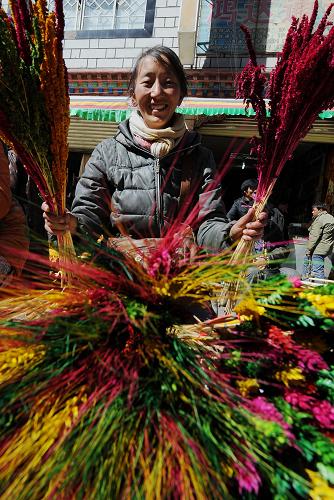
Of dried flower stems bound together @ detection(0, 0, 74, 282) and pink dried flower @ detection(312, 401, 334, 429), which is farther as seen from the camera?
dried flower stems bound together @ detection(0, 0, 74, 282)

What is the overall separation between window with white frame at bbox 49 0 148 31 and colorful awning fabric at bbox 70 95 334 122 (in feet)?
8.64

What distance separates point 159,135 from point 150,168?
13 centimetres

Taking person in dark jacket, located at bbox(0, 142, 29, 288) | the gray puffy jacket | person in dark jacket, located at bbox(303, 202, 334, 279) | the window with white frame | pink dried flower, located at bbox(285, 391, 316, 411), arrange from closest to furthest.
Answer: pink dried flower, located at bbox(285, 391, 316, 411) → the gray puffy jacket → person in dark jacket, located at bbox(0, 142, 29, 288) → person in dark jacket, located at bbox(303, 202, 334, 279) → the window with white frame

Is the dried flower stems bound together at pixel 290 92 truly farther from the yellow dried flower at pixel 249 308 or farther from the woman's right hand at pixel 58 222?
the woman's right hand at pixel 58 222

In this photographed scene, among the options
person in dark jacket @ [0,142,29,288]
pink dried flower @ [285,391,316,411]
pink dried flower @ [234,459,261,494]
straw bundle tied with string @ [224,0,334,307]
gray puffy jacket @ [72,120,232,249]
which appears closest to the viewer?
pink dried flower @ [234,459,261,494]

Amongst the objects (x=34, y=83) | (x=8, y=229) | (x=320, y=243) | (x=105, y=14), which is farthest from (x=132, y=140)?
(x=105, y=14)

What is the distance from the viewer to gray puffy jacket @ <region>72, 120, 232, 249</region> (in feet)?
5.12

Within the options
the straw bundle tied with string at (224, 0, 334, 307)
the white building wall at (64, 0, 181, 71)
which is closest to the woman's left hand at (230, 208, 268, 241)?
the straw bundle tied with string at (224, 0, 334, 307)

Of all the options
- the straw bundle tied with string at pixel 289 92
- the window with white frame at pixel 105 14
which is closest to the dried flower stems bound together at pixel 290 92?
the straw bundle tied with string at pixel 289 92

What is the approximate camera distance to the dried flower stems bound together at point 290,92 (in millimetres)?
1259

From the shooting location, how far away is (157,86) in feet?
5.26

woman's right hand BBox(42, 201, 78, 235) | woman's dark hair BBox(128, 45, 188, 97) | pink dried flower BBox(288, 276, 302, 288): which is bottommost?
pink dried flower BBox(288, 276, 302, 288)

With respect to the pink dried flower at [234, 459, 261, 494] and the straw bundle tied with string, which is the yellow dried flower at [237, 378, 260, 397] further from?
the straw bundle tied with string

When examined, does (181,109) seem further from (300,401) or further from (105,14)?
(300,401)
